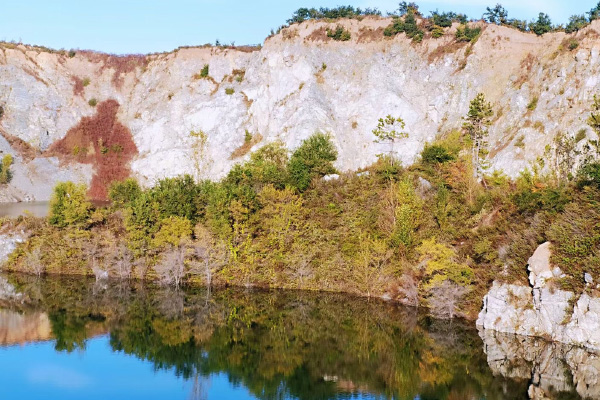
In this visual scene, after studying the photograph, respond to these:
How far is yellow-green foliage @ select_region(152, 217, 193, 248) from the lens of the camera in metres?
56.3

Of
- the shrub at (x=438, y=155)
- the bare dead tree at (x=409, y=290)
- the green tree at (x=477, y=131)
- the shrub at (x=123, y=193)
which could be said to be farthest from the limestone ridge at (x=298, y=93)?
the bare dead tree at (x=409, y=290)

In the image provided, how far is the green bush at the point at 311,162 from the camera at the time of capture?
6194 centimetres

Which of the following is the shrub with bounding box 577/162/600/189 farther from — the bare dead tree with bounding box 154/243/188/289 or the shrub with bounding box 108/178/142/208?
the shrub with bounding box 108/178/142/208

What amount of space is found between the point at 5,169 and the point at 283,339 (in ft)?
252

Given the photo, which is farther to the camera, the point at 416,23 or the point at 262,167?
the point at 416,23

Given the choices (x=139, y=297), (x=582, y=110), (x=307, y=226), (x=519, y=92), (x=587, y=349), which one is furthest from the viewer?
(x=519, y=92)

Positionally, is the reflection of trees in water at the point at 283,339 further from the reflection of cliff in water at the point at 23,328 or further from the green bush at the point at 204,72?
the green bush at the point at 204,72

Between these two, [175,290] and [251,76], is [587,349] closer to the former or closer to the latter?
[175,290]

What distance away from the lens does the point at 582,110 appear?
213 ft

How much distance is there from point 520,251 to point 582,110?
30.9 m

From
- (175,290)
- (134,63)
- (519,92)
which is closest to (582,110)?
(519,92)

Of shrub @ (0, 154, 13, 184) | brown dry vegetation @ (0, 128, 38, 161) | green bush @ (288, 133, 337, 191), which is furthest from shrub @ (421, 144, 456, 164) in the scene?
brown dry vegetation @ (0, 128, 38, 161)

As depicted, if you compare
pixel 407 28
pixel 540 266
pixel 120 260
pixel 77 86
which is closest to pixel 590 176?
pixel 540 266

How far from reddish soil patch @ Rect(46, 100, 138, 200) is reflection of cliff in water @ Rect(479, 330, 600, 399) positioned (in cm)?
7663
